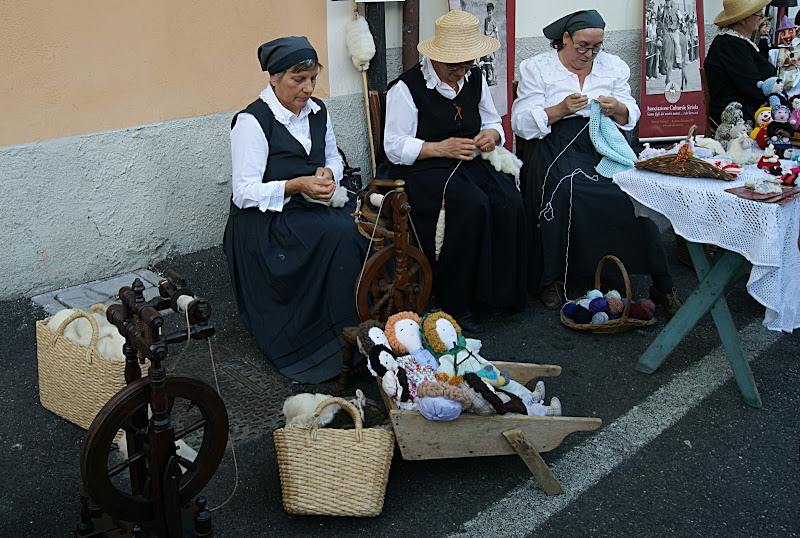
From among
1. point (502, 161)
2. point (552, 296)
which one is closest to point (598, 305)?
point (552, 296)

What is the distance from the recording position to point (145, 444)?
220 cm

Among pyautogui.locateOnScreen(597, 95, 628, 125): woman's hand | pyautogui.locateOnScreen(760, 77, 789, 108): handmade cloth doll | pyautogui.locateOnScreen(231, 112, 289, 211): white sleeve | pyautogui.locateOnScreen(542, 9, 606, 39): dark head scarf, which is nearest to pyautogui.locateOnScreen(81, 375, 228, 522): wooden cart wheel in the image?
pyautogui.locateOnScreen(231, 112, 289, 211): white sleeve

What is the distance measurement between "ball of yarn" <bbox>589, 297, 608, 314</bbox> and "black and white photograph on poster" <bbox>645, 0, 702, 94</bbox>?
3.81 m

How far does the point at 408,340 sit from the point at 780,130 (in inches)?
94.3

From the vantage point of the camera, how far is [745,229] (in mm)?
3062

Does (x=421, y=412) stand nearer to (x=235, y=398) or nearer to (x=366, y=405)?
(x=366, y=405)

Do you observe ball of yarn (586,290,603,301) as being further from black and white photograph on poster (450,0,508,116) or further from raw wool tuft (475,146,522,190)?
black and white photograph on poster (450,0,508,116)

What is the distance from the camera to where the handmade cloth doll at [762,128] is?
13.1ft

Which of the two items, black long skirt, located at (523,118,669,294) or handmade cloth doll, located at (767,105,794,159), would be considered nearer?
handmade cloth doll, located at (767,105,794,159)

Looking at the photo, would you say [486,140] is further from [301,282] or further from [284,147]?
[301,282]

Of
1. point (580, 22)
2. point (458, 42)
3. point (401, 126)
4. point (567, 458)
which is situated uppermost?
point (580, 22)

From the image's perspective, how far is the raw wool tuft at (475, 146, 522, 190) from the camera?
427cm

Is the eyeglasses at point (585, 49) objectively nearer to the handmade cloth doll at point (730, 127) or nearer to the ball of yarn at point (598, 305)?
the handmade cloth doll at point (730, 127)

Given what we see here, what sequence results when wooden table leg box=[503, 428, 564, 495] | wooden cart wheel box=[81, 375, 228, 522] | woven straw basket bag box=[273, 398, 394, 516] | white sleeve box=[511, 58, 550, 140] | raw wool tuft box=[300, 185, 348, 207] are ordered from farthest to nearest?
white sleeve box=[511, 58, 550, 140]
raw wool tuft box=[300, 185, 348, 207]
wooden table leg box=[503, 428, 564, 495]
woven straw basket bag box=[273, 398, 394, 516]
wooden cart wheel box=[81, 375, 228, 522]
